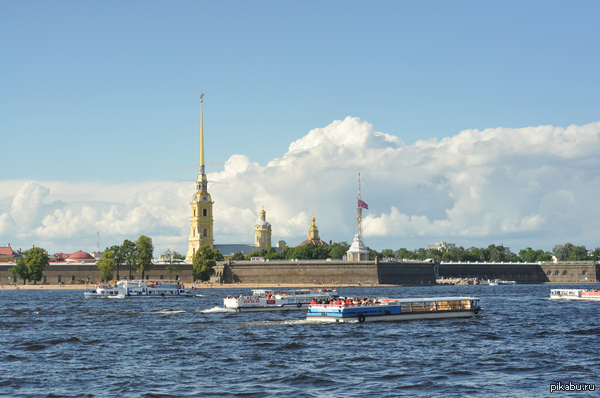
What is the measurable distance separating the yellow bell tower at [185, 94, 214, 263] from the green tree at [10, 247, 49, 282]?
45.9m

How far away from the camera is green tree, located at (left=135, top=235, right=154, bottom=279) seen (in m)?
152

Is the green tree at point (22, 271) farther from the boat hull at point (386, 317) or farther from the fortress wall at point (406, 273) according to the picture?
the boat hull at point (386, 317)

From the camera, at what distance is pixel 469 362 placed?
34.8 metres

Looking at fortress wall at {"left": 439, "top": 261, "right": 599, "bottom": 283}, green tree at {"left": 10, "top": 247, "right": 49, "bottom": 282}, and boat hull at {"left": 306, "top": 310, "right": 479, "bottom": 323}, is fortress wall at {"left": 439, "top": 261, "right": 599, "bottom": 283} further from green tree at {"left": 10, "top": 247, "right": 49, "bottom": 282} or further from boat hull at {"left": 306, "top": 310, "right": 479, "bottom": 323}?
boat hull at {"left": 306, "top": 310, "right": 479, "bottom": 323}

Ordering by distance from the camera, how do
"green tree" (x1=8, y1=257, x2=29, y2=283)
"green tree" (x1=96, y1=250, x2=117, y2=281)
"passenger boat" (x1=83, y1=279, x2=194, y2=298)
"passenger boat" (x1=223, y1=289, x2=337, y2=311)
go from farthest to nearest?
"green tree" (x1=8, y1=257, x2=29, y2=283)
"green tree" (x1=96, y1=250, x2=117, y2=281)
"passenger boat" (x1=83, y1=279, x2=194, y2=298)
"passenger boat" (x1=223, y1=289, x2=337, y2=311)

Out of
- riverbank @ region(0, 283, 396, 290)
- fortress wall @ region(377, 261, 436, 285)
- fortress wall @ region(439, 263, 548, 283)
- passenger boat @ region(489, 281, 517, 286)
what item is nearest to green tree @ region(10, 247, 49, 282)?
riverbank @ region(0, 283, 396, 290)

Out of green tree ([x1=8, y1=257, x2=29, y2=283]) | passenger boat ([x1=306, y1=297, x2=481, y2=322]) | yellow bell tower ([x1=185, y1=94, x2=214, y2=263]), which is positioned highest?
yellow bell tower ([x1=185, y1=94, x2=214, y2=263])

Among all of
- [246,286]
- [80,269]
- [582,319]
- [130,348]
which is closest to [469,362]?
[130,348]

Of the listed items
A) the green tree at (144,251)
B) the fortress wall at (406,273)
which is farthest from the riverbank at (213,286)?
the green tree at (144,251)

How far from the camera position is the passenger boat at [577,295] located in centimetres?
8919

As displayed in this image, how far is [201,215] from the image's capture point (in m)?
198

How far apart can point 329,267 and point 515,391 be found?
13347 centimetres

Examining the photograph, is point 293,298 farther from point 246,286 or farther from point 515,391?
point 246,286

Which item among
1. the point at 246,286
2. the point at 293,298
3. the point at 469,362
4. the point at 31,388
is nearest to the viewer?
the point at 31,388
